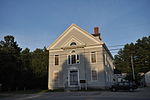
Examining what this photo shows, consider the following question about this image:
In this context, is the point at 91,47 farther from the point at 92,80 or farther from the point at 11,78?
the point at 11,78

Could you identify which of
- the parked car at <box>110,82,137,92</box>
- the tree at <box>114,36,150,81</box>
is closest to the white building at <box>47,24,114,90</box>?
the parked car at <box>110,82,137,92</box>

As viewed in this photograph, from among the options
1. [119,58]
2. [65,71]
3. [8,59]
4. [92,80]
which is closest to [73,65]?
[65,71]

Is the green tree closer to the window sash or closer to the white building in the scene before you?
the white building

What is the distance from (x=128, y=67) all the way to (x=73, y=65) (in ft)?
121

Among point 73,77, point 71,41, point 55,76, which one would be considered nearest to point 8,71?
point 55,76

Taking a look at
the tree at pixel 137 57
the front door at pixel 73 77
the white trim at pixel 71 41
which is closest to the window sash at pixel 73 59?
the front door at pixel 73 77

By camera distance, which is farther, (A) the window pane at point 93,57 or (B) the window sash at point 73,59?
(B) the window sash at point 73,59

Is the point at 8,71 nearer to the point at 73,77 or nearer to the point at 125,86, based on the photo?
the point at 73,77

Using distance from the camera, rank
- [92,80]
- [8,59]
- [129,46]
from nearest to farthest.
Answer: [92,80] → [8,59] → [129,46]

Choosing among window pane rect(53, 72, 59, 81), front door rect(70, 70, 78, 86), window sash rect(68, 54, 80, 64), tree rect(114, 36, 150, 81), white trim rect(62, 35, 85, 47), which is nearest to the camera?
front door rect(70, 70, 78, 86)

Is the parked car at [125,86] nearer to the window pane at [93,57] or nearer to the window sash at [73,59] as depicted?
the window pane at [93,57]

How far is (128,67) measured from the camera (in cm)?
5853

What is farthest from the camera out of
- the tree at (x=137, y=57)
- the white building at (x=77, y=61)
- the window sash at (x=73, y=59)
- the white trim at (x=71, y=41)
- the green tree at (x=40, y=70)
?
the tree at (x=137, y=57)

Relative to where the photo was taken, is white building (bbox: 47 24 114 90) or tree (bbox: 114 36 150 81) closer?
white building (bbox: 47 24 114 90)
